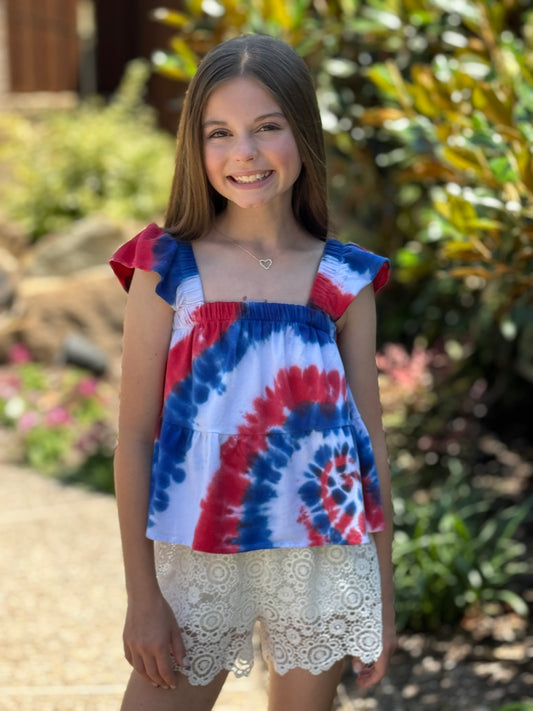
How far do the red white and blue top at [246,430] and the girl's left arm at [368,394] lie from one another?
0.09 metres

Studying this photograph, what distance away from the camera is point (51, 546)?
13.9ft

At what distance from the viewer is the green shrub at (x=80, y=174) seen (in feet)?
25.6

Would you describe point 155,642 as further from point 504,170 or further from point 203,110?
point 504,170

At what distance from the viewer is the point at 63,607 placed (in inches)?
143

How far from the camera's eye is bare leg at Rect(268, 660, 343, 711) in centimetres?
183

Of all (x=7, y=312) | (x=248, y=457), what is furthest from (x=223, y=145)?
(x=7, y=312)

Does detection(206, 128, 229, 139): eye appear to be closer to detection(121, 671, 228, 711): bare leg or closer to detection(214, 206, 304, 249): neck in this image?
detection(214, 206, 304, 249): neck

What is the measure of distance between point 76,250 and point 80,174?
0.91 metres

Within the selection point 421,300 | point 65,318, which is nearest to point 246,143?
point 421,300

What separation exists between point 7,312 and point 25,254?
2.39 ft

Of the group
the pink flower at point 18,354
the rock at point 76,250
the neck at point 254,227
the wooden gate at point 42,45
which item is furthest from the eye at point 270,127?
the wooden gate at point 42,45

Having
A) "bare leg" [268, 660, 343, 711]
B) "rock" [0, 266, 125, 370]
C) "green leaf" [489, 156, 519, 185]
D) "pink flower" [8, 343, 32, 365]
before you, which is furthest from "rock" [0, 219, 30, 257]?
"bare leg" [268, 660, 343, 711]

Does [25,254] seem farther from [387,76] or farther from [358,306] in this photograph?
[358,306]

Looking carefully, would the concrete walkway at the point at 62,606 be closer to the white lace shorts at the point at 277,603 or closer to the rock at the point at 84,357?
the white lace shorts at the point at 277,603
